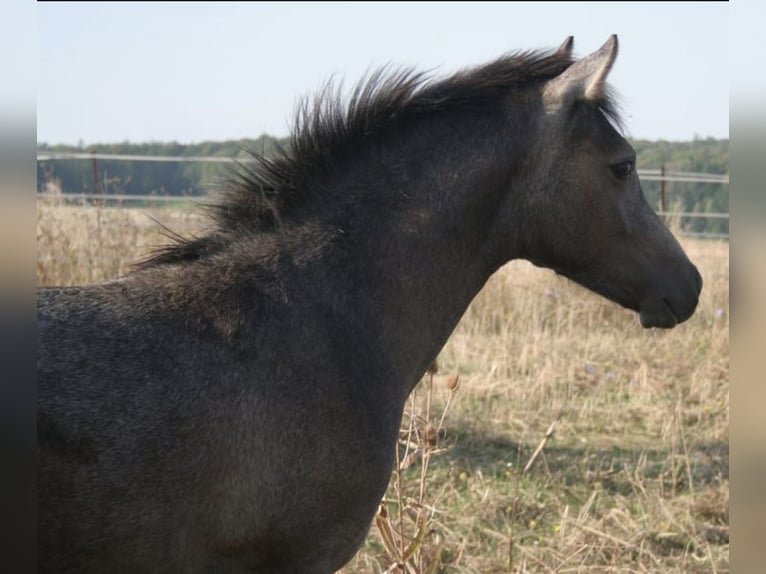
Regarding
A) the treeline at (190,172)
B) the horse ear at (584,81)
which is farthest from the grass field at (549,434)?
the treeline at (190,172)

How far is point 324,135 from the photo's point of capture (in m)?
3.16

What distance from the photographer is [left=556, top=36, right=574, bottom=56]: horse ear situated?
11.1ft

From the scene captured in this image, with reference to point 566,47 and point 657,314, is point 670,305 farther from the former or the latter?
point 566,47

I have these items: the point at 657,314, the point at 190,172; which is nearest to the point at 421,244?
the point at 657,314

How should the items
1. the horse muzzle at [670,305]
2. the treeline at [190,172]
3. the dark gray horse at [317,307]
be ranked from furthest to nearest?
the treeline at [190,172] < the horse muzzle at [670,305] < the dark gray horse at [317,307]

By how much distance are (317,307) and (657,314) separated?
1301 millimetres

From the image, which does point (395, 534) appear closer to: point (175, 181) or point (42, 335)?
point (42, 335)

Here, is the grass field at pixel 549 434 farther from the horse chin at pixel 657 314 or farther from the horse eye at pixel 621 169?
the horse eye at pixel 621 169

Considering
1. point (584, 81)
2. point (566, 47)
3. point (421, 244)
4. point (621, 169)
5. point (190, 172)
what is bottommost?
point (190, 172)

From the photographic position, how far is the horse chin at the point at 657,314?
3301 mm

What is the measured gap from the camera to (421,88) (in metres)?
3.23

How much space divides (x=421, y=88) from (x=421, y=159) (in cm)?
28

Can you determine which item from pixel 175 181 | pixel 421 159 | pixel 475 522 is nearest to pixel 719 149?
pixel 175 181

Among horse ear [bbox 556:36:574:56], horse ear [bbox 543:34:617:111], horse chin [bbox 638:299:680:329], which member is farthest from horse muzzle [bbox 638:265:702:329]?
horse ear [bbox 556:36:574:56]
